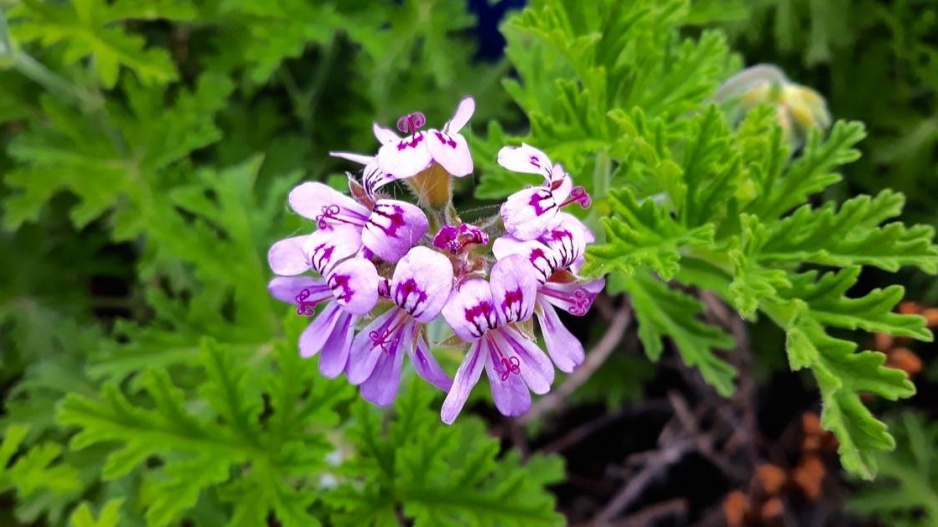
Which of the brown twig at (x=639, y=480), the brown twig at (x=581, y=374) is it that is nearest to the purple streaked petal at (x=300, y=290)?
the brown twig at (x=581, y=374)

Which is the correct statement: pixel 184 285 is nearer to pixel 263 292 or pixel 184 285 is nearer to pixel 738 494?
pixel 263 292

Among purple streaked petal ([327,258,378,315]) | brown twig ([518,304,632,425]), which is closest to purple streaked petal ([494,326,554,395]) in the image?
purple streaked petal ([327,258,378,315])

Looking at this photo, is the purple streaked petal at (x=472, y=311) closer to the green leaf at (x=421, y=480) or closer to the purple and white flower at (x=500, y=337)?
the purple and white flower at (x=500, y=337)

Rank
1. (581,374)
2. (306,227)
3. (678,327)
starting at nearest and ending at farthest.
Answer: (306,227)
(678,327)
(581,374)

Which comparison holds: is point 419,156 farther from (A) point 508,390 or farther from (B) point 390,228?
(A) point 508,390

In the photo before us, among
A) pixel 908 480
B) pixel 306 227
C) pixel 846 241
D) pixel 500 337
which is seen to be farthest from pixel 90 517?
pixel 908 480

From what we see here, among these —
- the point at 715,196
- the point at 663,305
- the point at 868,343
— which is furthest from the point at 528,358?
the point at 868,343

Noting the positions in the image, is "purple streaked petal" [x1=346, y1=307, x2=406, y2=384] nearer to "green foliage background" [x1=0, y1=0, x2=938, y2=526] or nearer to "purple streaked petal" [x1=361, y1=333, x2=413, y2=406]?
"purple streaked petal" [x1=361, y1=333, x2=413, y2=406]
